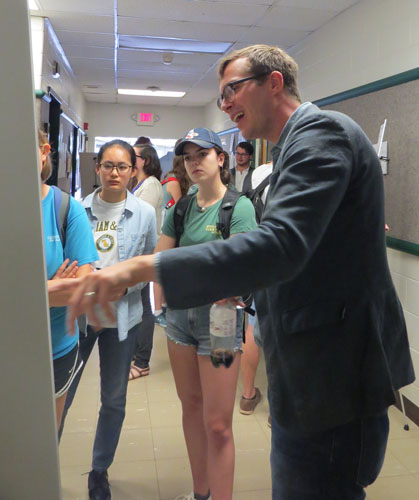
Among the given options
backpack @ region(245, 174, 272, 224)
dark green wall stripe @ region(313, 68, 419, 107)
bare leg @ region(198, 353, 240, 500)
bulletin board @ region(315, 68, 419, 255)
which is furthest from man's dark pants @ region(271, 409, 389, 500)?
dark green wall stripe @ region(313, 68, 419, 107)

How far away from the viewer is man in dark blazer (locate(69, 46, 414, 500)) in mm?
756

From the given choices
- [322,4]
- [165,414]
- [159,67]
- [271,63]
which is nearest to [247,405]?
[165,414]

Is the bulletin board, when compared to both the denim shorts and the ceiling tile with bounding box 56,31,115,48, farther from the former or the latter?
the ceiling tile with bounding box 56,31,115,48

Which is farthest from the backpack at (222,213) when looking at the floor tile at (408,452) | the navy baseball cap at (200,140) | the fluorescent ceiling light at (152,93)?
the fluorescent ceiling light at (152,93)

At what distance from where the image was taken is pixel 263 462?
7.81 feet

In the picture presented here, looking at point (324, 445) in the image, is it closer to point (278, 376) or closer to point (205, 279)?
point (278, 376)

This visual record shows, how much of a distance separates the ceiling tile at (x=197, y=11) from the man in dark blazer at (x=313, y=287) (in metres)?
2.94

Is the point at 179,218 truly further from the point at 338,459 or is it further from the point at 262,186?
the point at 338,459

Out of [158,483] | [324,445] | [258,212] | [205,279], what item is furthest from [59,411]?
[258,212]

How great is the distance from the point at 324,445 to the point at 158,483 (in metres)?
→ 1.43

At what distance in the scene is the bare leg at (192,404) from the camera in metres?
1.81

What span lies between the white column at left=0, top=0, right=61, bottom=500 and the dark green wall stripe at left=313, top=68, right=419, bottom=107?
9.02ft

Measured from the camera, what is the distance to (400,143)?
2855mm

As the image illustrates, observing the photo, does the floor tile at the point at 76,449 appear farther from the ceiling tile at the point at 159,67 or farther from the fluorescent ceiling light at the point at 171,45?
the ceiling tile at the point at 159,67
